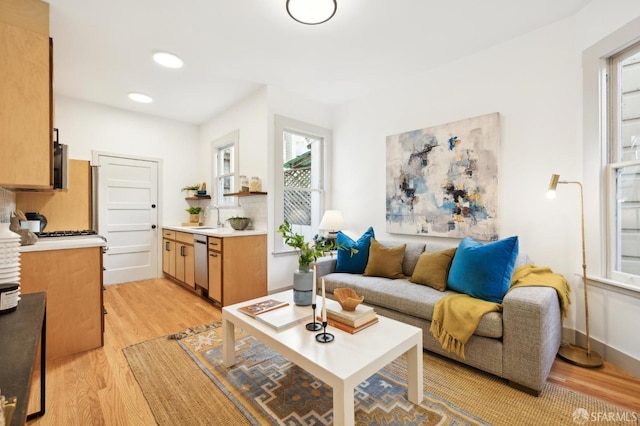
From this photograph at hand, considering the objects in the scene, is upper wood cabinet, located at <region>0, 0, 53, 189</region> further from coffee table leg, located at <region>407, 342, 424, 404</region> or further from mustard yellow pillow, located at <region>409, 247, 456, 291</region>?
mustard yellow pillow, located at <region>409, 247, 456, 291</region>

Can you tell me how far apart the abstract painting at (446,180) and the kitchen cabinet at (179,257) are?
267 cm

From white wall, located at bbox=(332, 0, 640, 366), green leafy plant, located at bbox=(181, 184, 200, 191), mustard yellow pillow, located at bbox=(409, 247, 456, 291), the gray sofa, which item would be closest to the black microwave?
green leafy plant, located at bbox=(181, 184, 200, 191)

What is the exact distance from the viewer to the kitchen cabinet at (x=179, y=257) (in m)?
3.86

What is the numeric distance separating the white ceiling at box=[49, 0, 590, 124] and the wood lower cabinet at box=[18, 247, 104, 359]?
1.94 meters

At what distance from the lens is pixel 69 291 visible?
88.4 inches

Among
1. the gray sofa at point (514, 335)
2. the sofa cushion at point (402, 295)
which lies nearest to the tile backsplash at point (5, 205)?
the sofa cushion at point (402, 295)

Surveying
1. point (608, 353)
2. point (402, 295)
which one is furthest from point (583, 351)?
point (402, 295)

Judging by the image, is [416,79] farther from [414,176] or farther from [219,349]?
[219,349]

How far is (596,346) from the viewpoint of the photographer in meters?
2.13

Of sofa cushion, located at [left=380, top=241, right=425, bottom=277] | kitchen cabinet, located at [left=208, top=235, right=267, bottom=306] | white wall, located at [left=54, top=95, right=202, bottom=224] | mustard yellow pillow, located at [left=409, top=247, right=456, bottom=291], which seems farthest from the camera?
white wall, located at [left=54, top=95, right=202, bottom=224]

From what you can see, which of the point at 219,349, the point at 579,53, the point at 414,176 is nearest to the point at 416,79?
the point at 414,176

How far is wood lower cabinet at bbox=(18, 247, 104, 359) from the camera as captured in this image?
2.12 m

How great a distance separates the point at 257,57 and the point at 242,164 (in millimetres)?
1518

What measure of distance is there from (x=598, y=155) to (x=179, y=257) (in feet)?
15.5
